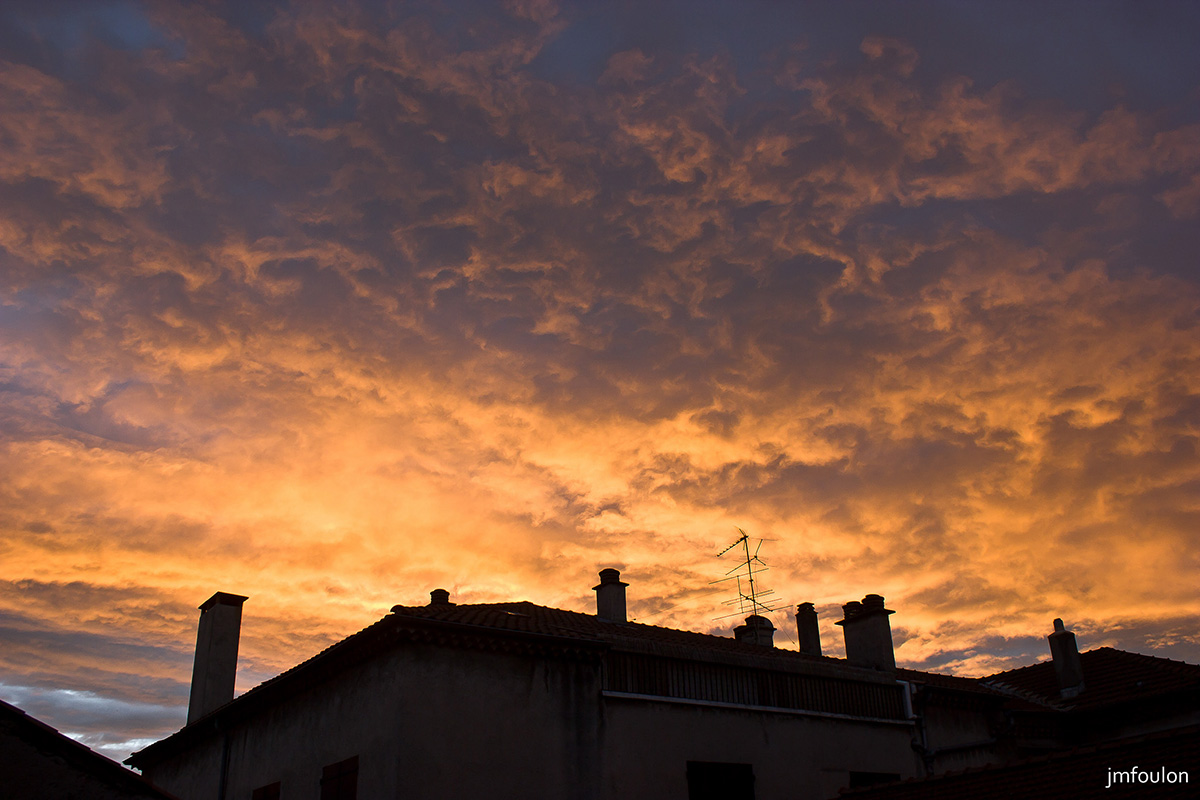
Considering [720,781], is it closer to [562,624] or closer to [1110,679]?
[562,624]

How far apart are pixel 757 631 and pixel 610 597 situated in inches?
225

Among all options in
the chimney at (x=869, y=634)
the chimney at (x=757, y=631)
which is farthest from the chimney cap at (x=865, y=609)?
the chimney at (x=757, y=631)

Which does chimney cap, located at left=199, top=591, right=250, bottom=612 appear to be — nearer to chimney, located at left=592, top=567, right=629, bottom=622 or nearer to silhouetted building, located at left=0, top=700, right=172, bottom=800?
chimney, located at left=592, top=567, right=629, bottom=622

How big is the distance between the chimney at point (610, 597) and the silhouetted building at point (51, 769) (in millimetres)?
12638

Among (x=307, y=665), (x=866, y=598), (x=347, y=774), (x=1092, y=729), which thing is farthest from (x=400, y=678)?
(x=1092, y=729)

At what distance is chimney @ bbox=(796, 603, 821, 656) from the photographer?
→ 83.6 ft

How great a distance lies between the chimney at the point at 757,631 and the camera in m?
24.5

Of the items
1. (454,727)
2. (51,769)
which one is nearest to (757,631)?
(454,727)

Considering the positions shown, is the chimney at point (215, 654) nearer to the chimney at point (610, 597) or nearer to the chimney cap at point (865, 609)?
the chimney at point (610, 597)

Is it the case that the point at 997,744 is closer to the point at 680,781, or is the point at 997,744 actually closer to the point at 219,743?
the point at 680,781

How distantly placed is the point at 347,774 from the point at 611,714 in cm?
429

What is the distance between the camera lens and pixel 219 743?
61.5ft

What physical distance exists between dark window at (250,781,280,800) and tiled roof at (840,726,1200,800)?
10707 millimetres

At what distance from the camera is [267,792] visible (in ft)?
53.5
